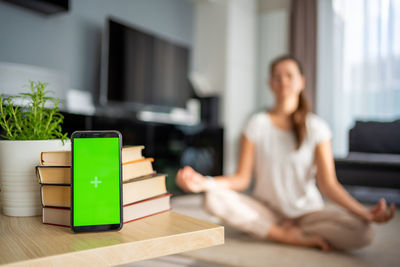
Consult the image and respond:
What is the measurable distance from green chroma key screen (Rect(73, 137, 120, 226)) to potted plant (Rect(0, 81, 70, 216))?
117 millimetres

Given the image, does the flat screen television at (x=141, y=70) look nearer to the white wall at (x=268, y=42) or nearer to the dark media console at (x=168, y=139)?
the dark media console at (x=168, y=139)

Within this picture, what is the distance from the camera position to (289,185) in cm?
155

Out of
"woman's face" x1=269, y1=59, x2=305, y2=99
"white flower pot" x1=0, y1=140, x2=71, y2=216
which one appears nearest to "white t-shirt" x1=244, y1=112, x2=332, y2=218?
"woman's face" x1=269, y1=59, x2=305, y2=99

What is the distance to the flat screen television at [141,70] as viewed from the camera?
250 centimetres

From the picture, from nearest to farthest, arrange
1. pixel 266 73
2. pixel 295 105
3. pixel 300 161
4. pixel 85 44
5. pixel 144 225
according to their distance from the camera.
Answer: pixel 144 225
pixel 300 161
pixel 295 105
pixel 85 44
pixel 266 73

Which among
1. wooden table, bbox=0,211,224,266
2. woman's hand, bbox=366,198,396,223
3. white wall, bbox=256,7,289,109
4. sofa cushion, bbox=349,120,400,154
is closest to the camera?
wooden table, bbox=0,211,224,266

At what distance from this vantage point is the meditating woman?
1.40m

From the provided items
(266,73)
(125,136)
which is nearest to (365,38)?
(266,73)

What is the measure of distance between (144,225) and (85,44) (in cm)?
237

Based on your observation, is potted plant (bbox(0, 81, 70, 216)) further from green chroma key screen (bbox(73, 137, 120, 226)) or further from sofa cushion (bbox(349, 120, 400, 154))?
sofa cushion (bbox(349, 120, 400, 154))

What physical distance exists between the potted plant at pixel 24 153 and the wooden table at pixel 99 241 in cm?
3

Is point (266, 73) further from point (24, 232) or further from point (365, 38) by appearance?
point (24, 232)

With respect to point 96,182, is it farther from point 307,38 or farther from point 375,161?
point 307,38

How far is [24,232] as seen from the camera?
0.49 metres
